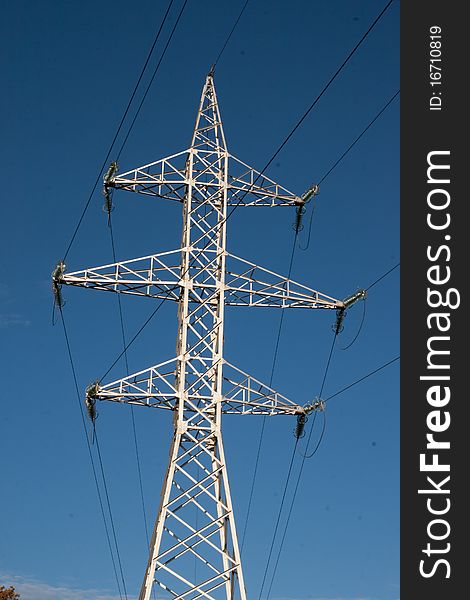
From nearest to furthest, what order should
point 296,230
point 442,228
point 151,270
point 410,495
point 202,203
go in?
point 410,495
point 442,228
point 151,270
point 202,203
point 296,230

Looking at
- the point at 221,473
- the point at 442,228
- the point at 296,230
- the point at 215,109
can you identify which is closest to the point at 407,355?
the point at 442,228

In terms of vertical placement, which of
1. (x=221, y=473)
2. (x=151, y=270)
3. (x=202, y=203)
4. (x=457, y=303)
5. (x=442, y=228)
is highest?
(x=202, y=203)

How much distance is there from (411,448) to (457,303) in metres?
2.58

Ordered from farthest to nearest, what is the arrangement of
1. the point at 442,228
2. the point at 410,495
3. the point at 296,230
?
the point at 296,230 < the point at 442,228 < the point at 410,495

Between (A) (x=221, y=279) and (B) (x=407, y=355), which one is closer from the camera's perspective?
(B) (x=407, y=355)

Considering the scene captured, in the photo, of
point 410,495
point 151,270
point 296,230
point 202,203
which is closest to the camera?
point 410,495

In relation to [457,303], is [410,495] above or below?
below

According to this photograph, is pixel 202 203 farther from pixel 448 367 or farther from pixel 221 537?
pixel 448 367

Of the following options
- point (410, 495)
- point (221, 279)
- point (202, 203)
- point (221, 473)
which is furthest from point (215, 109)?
point (410, 495)

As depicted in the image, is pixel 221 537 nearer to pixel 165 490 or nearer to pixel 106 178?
pixel 165 490

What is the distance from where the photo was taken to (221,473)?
2316cm

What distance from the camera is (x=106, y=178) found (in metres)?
27.2

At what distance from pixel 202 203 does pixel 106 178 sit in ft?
9.24

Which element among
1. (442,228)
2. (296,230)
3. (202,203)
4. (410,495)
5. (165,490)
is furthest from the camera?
(296,230)
